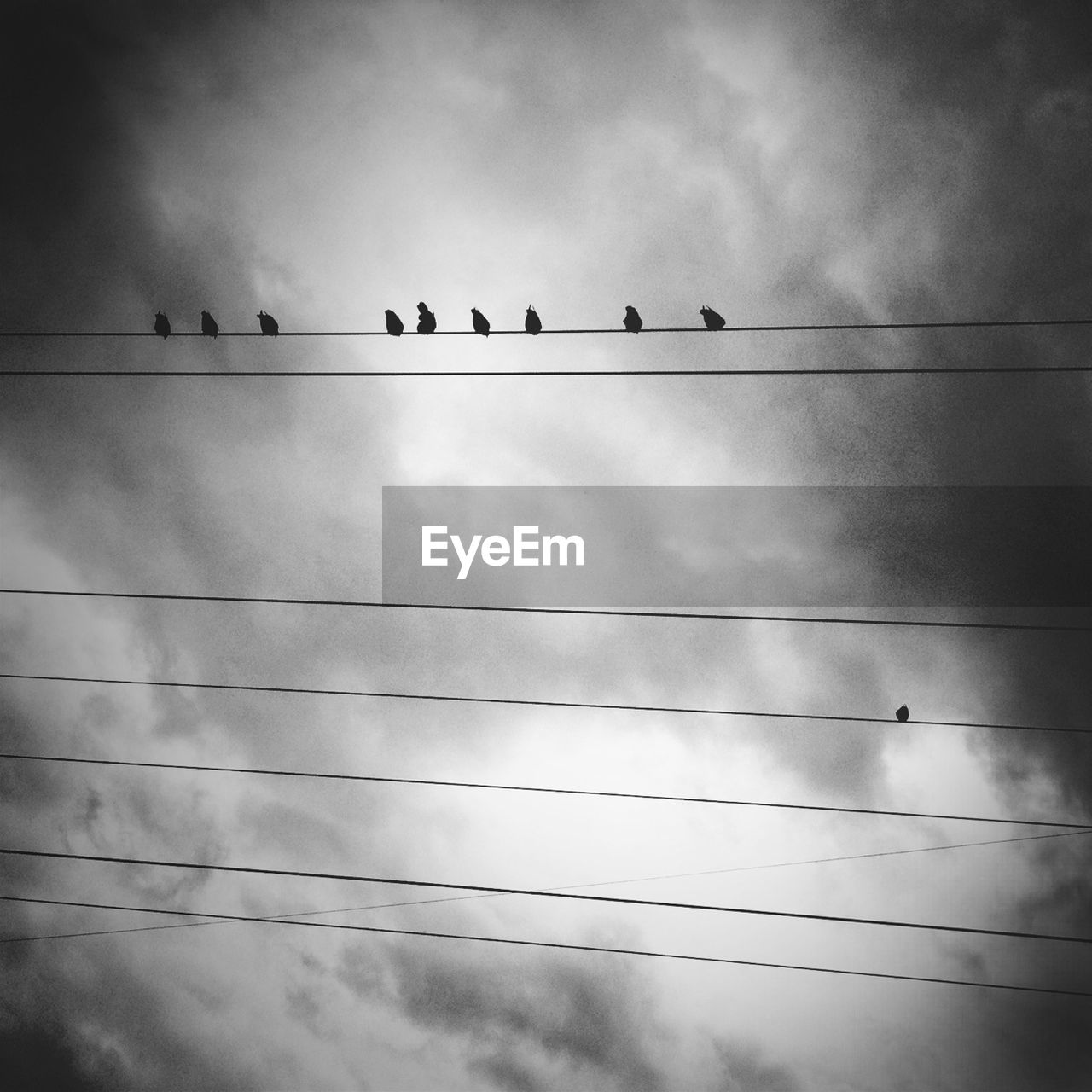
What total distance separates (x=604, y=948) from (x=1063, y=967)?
4808cm

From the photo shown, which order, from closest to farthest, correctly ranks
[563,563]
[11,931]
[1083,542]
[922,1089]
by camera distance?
1. [563,563]
2. [1083,542]
3. [11,931]
4. [922,1089]

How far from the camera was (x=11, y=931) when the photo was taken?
205 ft

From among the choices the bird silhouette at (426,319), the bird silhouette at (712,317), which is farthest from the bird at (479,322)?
the bird silhouette at (712,317)

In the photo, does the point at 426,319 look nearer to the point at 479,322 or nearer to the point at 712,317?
the point at 479,322

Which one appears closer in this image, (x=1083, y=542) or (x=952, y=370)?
(x=952, y=370)

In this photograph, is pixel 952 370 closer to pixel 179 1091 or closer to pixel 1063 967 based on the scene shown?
pixel 1063 967

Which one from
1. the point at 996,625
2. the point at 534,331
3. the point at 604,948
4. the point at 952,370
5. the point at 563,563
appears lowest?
the point at 604,948

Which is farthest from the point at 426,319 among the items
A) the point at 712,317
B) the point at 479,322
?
the point at 712,317

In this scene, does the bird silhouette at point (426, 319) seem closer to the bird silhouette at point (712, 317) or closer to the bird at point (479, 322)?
the bird at point (479, 322)

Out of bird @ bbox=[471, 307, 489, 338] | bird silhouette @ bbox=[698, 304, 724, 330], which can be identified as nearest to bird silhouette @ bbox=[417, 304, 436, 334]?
bird @ bbox=[471, 307, 489, 338]

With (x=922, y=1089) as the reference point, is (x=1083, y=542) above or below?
above

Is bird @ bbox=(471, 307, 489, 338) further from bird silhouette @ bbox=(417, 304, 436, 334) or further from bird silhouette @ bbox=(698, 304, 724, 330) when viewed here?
bird silhouette @ bbox=(698, 304, 724, 330)

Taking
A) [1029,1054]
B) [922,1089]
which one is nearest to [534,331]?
[1029,1054]

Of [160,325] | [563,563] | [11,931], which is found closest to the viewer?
[160,325]
